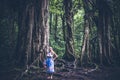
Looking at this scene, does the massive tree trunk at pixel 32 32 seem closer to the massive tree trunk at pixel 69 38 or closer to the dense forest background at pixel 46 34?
the dense forest background at pixel 46 34

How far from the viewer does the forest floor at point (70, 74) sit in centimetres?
1080

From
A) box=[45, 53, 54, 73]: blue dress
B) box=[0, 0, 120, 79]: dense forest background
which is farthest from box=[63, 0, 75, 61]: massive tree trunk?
box=[45, 53, 54, 73]: blue dress

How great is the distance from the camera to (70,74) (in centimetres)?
1167

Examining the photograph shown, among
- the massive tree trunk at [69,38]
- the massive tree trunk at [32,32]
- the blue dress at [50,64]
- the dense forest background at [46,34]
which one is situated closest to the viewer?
the blue dress at [50,64]

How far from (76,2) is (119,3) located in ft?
10.7

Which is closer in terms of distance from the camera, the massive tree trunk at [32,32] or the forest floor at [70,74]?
the forest floor at [70,74]

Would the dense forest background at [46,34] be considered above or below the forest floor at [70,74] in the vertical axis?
above

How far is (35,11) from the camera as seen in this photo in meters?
13.0

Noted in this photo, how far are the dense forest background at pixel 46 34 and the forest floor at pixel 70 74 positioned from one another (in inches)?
19.6

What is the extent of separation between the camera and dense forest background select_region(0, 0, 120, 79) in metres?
12.4

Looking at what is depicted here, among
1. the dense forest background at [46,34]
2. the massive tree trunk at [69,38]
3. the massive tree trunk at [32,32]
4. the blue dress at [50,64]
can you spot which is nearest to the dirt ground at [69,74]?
the blue dress at [50,64]

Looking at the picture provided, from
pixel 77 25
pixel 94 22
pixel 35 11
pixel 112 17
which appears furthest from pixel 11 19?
pixel 77 25

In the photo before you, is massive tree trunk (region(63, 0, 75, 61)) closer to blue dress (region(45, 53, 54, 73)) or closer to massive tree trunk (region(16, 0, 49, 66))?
massive tree trunk (region(16, 0, 49, 66))

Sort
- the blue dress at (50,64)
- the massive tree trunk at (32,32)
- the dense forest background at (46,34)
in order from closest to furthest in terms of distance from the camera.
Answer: the blue dress at (50,64) < the massive tree trunk at (32,32) < the dense forest background at (46,34)
